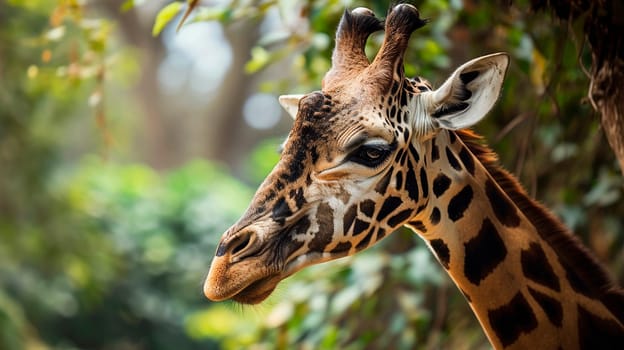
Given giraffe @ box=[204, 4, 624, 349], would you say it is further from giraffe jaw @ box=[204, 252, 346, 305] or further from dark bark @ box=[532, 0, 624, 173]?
dark bark @ box=[532, 0, 624, 173]

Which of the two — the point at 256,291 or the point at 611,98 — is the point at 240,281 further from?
the point at 611,98

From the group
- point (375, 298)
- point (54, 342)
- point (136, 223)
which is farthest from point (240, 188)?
point (375, 298)

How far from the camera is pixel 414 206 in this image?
221 cm

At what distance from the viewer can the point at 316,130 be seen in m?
2.10

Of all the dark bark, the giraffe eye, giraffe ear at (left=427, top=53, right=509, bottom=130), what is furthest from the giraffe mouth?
the dark bark

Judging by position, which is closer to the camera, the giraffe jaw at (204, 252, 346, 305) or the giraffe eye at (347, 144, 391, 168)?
the giraffe jaw at (204, 252, 346, 305)

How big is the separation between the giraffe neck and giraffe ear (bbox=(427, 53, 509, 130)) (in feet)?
0.33

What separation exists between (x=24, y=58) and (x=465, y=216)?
4682mm

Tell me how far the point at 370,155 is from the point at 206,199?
8.75 metres

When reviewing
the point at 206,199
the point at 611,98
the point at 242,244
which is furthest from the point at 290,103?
the point at 206,199

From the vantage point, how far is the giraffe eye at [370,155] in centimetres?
210

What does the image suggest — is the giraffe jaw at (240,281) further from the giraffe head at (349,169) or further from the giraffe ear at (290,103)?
the giraffe ear at (290,103)

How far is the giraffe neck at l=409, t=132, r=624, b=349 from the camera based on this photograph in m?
2.27

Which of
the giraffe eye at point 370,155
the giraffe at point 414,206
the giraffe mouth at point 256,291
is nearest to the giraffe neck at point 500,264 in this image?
the giraffe at point 414,206
